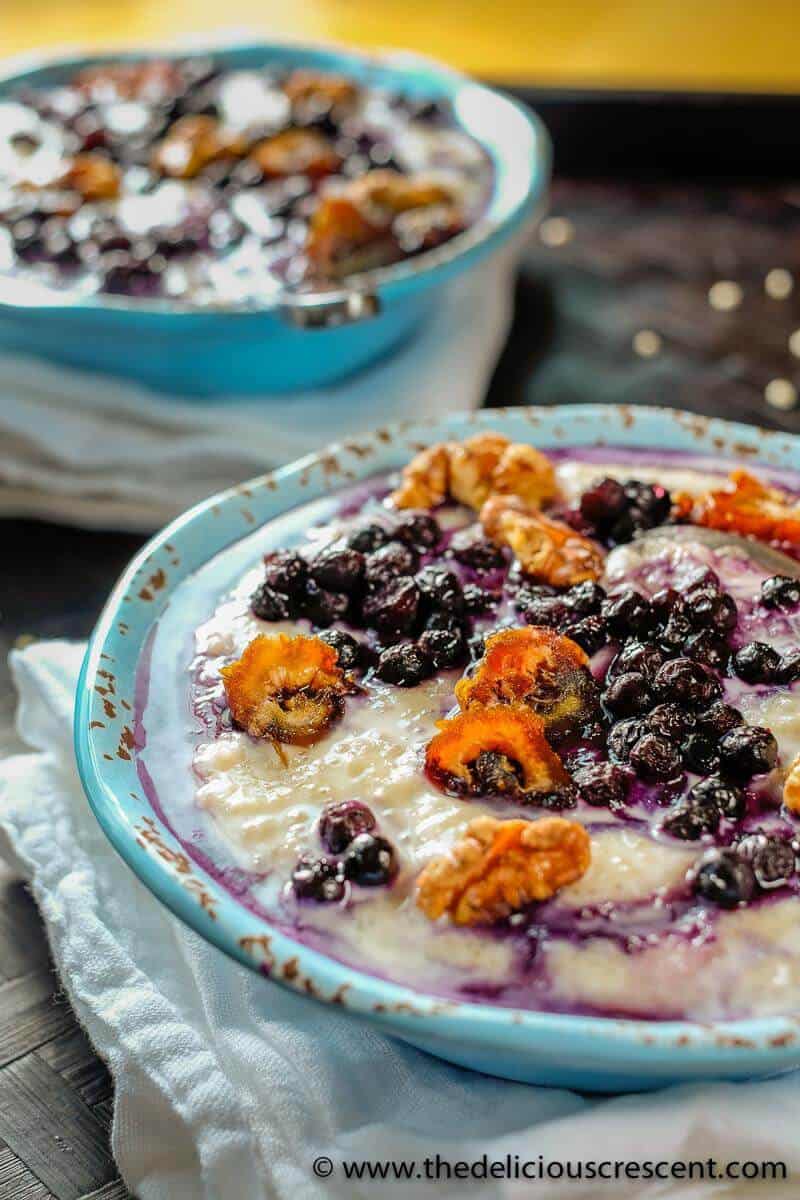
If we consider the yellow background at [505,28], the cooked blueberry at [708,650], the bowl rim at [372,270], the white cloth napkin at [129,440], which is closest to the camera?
the cooked blueberry at [708,650]

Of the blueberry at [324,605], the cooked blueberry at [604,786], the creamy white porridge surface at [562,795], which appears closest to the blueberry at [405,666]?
the creamy white porridge surface at [562,795]

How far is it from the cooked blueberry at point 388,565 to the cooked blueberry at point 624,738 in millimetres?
336

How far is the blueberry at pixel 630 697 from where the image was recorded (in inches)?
56.9

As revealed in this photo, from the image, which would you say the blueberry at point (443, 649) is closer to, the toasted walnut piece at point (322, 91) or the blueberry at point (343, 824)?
the blueberry at point (343, 824)

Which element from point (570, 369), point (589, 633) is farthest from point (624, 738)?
point (570, 369)

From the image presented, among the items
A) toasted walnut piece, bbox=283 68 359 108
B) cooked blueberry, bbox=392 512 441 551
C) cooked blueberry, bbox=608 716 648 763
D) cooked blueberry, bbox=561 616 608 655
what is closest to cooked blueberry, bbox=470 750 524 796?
cooked blueberry, bbox=608 716 648 763

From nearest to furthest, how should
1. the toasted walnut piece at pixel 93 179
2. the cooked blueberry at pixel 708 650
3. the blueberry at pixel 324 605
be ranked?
the cooked blueberry at pixel 708 650, the blueberry at pixel 324 605, the toasted walnut piece at pixel 93 179

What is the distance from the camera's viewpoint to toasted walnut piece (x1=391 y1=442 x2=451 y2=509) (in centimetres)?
181

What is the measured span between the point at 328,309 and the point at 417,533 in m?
0.70

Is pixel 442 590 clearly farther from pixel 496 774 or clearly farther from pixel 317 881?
pixel 317 881

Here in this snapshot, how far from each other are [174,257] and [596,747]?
149cm

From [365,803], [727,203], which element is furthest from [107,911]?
[727,203]

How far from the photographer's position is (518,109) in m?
2.96

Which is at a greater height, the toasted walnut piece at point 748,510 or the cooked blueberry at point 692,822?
the toasted walnut piece at point 748,510
